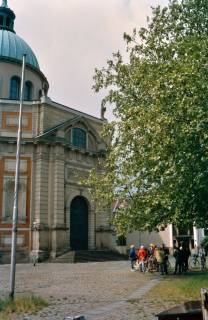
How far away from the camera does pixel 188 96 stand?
17.4 meters

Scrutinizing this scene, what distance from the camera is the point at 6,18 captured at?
49.4 m

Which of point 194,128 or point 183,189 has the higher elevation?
point 194,128

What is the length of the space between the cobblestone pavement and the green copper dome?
2805 centimetres

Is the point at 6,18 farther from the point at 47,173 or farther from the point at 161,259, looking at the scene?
the point at 161,259

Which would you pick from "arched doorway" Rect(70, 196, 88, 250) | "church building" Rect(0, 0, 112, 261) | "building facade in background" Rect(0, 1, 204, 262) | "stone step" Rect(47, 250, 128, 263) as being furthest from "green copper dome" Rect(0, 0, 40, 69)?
"stone step" Rect(47, 250, 128, 263)

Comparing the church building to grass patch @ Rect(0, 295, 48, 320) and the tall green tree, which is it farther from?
grass patch @ Rect(0, 295, 48, 320)

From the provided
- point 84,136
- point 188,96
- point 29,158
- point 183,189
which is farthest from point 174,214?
point 84,136

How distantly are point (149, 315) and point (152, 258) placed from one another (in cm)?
1475

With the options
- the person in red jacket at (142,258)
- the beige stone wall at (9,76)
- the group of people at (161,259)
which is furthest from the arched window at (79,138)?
the person in red jacket at (142,258)

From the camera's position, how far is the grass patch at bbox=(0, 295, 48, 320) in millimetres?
11906

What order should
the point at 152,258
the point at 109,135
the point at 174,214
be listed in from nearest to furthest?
the point at 174,214 → the point at 109,135 → the point at 152,258

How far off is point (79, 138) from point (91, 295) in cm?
2668

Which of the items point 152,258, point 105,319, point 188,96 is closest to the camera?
point 105,319

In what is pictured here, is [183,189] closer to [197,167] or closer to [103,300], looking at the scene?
[197,167]
